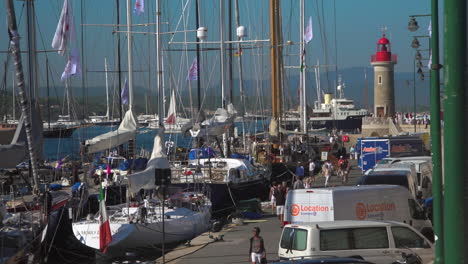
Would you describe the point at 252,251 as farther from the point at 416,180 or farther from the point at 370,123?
the point at 370,123

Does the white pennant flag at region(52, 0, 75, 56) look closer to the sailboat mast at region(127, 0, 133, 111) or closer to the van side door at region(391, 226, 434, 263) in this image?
the sailboat mast at region(127, 0, 133, 111)

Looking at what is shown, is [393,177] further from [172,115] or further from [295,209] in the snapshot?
[172,115]

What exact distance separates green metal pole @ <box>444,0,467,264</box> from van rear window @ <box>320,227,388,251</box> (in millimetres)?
9892

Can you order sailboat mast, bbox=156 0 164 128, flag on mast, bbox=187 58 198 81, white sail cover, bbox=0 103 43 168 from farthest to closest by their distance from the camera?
flag on mast, bbox=187 58 198 81
sailboat mast, bbox=156 0 164 128
white sail cover, bbox=0 103 43 168

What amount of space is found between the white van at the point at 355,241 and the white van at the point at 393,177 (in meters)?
9.67

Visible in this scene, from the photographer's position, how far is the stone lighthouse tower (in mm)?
95312

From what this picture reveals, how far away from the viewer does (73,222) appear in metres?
22.6

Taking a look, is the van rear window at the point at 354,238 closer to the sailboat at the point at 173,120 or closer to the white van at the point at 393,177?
the white van at the point at 393,177

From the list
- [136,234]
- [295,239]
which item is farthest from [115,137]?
[295,239]

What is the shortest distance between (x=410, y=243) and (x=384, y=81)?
83438 mm

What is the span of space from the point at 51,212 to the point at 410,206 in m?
9.38

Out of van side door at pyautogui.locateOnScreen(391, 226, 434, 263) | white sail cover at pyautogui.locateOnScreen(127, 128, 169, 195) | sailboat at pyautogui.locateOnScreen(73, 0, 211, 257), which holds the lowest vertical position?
sailboat at pyautogui.locateOnScreen(73, 0, 211, 257)

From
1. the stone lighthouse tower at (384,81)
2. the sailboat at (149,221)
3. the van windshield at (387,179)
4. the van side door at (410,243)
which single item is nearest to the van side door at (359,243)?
the van side door at (410,243)

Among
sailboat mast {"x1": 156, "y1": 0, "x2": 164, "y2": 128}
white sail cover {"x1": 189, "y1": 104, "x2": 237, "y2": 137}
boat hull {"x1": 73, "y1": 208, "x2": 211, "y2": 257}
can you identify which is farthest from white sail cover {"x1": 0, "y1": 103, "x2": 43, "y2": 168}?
white sail cover {"x1": 189, "y1": 104, "x2": 237, "y2": 137}
